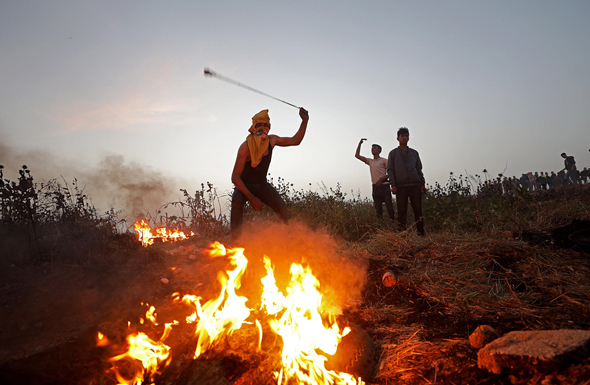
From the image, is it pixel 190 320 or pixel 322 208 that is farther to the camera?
pixel 322 208

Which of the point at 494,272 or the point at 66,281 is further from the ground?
the point at 66,281

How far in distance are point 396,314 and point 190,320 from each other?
2090mm

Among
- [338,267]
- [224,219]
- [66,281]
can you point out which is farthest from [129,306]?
[224,219]

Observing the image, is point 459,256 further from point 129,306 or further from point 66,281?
point 66,281

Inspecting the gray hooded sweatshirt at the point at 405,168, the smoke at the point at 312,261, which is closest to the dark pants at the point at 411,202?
the gray hooded sweatshirt at the point at 405,168

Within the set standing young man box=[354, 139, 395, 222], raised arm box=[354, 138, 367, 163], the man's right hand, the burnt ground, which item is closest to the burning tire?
the burnt ground

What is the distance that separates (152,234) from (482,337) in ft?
22.1

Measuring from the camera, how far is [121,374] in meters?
2.53

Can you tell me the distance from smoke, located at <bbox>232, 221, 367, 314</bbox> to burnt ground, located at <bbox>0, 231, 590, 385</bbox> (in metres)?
0.22

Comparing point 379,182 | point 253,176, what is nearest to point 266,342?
point 253,176

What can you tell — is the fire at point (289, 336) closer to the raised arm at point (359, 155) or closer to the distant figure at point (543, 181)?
Answer: the raised arm at point (359, 155)

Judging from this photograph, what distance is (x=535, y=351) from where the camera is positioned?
1.85 meters

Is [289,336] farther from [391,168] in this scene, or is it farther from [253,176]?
[391,168]

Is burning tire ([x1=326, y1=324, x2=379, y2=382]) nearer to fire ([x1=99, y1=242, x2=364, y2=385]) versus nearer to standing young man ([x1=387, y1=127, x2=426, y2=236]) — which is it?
fire ([x1=99, y1=242, x2=364, y2=385])
